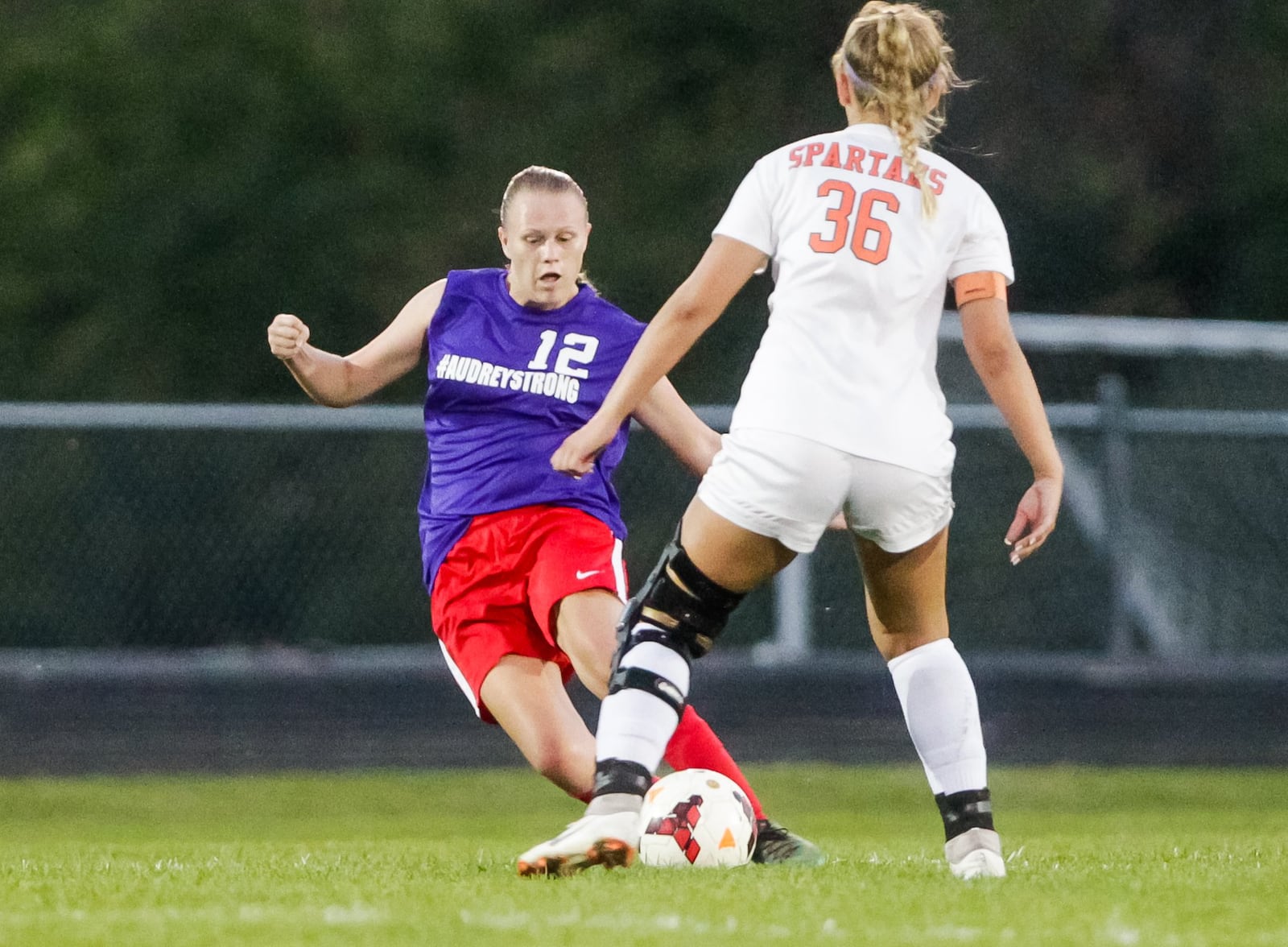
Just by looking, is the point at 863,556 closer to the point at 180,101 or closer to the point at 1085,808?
the point at 1085,808

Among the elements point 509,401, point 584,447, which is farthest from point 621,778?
point 509,401

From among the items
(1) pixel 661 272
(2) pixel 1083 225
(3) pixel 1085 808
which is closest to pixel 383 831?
(3) pixel 1085 808

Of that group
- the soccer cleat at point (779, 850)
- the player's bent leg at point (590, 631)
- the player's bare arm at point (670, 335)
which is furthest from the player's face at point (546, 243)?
the soccer cleat at point (779, 850)

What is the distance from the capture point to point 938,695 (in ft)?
14.9

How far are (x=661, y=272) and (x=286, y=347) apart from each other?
11702mm

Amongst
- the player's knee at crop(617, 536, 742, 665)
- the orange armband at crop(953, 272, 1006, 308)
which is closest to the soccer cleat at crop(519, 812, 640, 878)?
the player's knee at crop(617, 536, 742, 665)

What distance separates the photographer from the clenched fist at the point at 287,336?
17.5 feet

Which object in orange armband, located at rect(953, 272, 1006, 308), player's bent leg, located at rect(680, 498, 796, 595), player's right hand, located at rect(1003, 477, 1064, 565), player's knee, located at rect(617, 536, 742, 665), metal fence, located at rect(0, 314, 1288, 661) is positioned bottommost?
metal fence, located at rect(0, 314, 1288, 661)

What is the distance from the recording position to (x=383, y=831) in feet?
29.4

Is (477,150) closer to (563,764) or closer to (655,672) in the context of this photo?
(563,764)

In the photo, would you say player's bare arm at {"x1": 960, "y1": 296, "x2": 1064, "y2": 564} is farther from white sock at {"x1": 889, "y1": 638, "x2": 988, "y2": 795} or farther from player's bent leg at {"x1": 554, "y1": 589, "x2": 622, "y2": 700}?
player's bent leg at {"x1": 554, "y1": 589, "x2": 622, "y2": 700}

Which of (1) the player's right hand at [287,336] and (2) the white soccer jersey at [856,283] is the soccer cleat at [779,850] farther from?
(1) the player's right hand at [287,336]

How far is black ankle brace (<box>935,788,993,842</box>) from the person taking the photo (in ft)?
14.9

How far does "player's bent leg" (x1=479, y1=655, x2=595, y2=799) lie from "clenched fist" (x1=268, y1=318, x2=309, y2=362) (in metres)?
0.99
